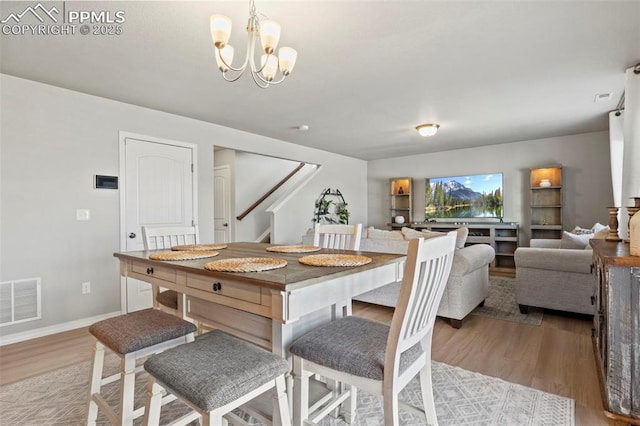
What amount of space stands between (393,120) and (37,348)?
4.43 m

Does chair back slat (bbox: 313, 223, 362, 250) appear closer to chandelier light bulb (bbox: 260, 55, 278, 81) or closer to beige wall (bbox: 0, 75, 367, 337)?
chandelier light bulb (bbox: 260, 55, 278, 81)

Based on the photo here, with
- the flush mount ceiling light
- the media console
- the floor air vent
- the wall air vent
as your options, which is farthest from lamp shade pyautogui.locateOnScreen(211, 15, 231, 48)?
the media console

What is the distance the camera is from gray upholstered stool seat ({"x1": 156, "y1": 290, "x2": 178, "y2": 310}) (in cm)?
201

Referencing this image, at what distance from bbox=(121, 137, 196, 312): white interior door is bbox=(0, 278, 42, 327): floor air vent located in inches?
28.6

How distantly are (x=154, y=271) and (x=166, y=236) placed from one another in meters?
0.82

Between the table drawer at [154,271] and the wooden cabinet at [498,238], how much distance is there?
550 cm

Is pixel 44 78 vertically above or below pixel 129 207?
above

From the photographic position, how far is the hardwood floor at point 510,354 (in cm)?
204

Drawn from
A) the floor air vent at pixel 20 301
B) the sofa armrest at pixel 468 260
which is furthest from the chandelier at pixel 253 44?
the floor air vent at pixel 20 301

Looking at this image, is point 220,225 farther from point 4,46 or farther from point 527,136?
point 527,136

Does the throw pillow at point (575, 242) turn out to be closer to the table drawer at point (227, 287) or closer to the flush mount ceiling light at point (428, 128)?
the flush mount ceiling light at point (428, 128)

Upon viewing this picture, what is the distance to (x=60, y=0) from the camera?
1.85 metres

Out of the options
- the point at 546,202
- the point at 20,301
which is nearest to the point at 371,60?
the point at 20,301

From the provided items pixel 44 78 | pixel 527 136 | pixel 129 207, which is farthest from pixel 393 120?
pixel 44 78
